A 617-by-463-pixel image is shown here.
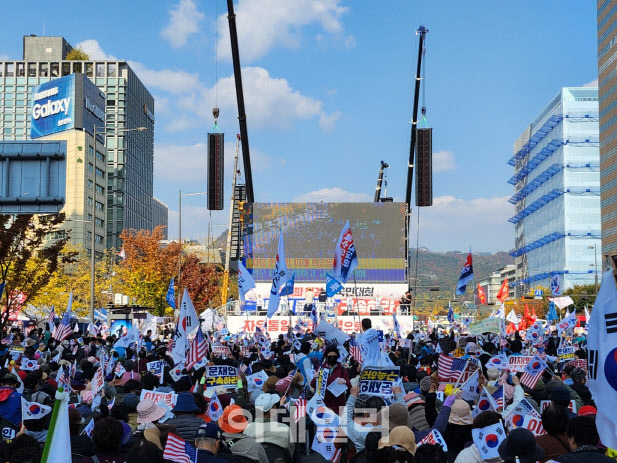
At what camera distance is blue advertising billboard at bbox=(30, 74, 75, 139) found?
112062 millimetres

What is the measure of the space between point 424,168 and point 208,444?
31351 mm

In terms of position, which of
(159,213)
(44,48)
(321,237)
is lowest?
(321,237)

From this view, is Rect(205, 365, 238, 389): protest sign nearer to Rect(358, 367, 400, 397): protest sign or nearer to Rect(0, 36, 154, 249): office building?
Rect(358, 367, 400, 397): protest sign

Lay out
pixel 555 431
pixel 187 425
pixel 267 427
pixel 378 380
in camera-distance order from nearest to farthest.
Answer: pixel 555 431, pixel 267 427, pixel 187 425, pixel 378 380

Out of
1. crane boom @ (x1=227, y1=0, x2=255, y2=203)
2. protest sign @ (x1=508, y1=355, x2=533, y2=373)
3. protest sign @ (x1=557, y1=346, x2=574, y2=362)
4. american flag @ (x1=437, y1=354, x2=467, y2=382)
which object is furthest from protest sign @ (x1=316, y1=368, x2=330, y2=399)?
crane boom @ (x1=227, y1=0, x2=255, y2=203)

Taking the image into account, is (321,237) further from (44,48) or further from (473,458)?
(44,48)

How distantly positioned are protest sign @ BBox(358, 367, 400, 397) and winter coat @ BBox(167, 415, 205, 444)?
1.99m

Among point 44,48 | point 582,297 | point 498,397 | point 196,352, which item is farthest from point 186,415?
point 44,48

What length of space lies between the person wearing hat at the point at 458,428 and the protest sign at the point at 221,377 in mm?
4203

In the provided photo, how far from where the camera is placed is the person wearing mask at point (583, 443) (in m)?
5.68

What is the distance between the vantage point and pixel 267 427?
835 cm

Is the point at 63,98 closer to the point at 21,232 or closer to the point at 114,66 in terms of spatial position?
the point at 114,66

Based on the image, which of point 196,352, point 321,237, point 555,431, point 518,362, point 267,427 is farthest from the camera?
point 321,237

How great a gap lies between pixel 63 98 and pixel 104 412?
10916 centimetres
